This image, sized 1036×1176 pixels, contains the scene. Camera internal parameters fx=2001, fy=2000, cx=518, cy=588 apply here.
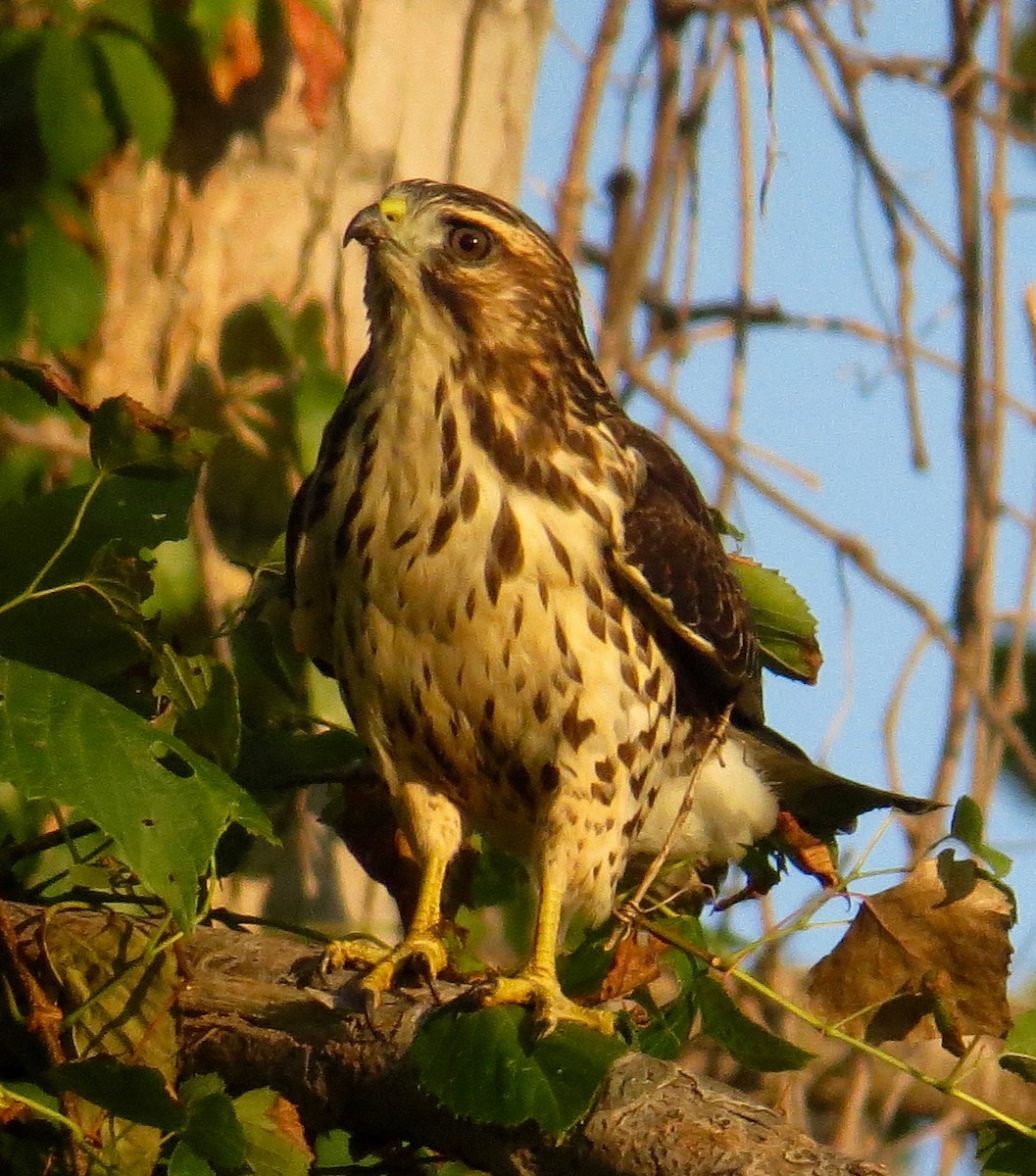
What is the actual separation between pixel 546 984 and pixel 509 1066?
48 cm

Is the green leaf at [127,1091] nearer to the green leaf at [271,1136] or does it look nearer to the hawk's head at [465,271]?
the green leaf at [271,1136]

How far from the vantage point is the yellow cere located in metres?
3.08

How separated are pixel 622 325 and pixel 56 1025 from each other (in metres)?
2.81

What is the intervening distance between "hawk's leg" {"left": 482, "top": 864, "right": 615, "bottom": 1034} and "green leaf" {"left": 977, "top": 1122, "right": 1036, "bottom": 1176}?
0.51m

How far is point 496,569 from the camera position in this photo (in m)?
3.06

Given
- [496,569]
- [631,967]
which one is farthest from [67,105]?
[631,967]

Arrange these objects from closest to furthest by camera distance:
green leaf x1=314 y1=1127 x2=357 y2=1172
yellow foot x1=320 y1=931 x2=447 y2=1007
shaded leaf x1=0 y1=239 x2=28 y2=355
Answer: yellow foot x1=320 y1=931 x2=447 y2=1007 < green leaf x1=314 y1=1127 x2=357 y2=1172 < shaded leaf x1=0 y1=239 x2=28 y2=355

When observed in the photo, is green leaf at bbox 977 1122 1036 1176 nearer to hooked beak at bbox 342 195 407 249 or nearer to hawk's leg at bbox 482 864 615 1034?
hawk's leg at bbox 482 864 615 1034

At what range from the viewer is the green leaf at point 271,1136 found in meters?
2.32

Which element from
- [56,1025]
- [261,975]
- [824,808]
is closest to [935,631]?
[824,808]

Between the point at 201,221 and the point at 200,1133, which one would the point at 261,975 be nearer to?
the point at 200,1133

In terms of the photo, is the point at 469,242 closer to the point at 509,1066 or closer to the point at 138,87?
the point at 138,87

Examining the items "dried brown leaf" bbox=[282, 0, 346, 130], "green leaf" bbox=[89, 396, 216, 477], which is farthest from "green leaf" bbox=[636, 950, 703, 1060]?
"dried brown leaf" bbox=[282, 0, 346, 130]

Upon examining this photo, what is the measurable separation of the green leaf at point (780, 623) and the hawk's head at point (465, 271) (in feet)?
1.69
